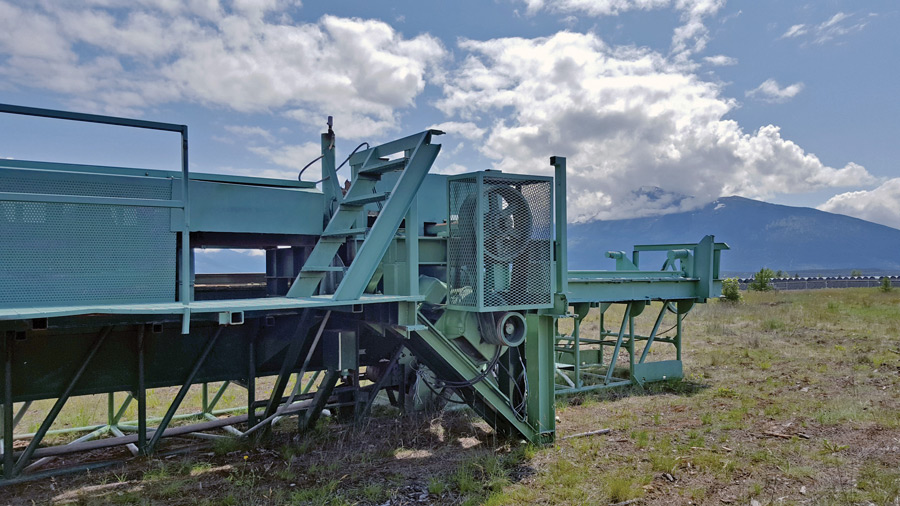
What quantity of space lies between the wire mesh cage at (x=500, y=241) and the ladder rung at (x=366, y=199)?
1022mm

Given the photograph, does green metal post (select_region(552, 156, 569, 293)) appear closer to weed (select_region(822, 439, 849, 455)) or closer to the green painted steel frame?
weed (select_region(822, 439, 849, 455))

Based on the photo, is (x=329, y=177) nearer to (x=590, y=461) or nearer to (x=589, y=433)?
(x=590, y=461)

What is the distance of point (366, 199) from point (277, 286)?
2.38 metres

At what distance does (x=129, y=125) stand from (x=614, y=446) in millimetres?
6328

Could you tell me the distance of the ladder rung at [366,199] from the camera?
5781 mm

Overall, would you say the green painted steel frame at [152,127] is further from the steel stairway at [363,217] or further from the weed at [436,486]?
the weed at [436,486]

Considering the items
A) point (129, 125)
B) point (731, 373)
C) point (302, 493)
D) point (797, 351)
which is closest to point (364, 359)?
point (302, 493)

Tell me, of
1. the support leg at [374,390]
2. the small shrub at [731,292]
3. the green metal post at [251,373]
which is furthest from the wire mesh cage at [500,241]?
the small shrub at [731,292]

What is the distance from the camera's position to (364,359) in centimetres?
825

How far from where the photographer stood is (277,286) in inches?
302

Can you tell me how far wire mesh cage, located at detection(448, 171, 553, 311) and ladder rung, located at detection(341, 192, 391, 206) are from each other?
3.35 feet

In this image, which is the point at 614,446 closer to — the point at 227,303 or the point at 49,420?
the point at 227,303

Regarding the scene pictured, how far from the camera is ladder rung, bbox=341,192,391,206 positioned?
578cm

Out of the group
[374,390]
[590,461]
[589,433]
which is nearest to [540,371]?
[590,461]
